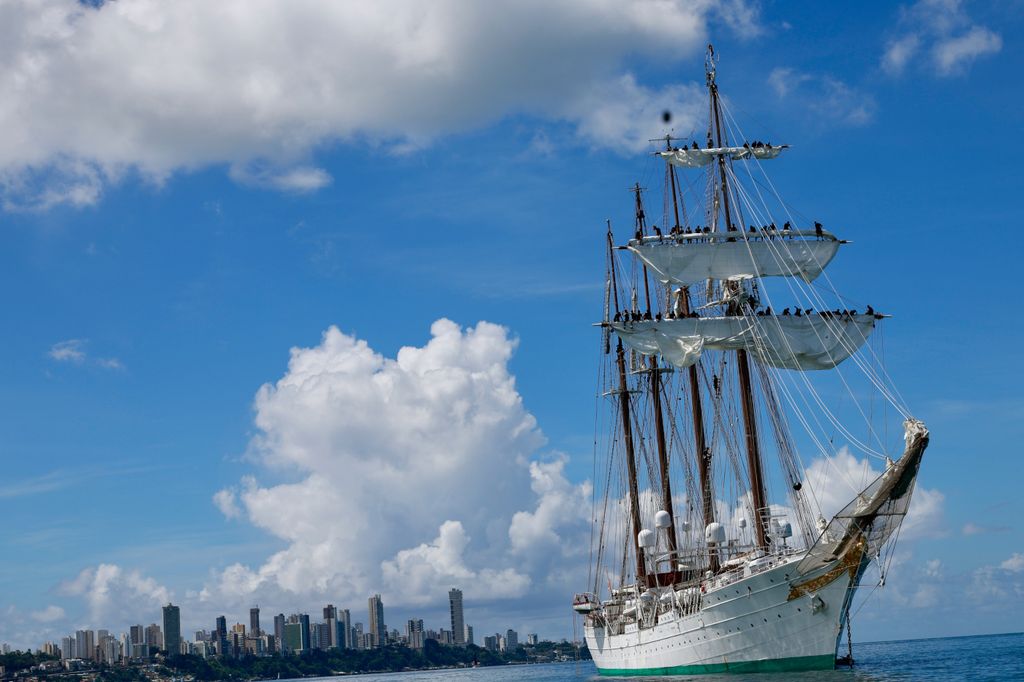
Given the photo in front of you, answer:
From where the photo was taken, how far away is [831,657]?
63.2 m

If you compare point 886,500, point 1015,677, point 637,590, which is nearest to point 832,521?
point 886,500

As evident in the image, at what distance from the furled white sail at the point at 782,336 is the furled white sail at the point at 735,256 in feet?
12.9

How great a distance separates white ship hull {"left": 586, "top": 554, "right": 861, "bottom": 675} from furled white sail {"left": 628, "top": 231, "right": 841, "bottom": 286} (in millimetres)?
22953

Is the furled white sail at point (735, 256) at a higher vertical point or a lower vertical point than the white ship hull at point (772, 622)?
higher

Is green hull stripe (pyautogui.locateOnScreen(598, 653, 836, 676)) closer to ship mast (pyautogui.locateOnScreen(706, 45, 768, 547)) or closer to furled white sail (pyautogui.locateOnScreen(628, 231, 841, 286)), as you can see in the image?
ship mast (pyautogui.locateOnScreen(706, 45, 768, 547))

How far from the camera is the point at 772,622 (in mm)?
63344

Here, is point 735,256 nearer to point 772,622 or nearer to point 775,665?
point 772,622

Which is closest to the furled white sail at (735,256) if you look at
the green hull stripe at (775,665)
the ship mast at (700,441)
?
the ship mast at (700,441)

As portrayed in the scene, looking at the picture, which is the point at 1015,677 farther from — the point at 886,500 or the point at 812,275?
the point at 812,275

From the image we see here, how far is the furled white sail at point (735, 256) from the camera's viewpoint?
78750 mm

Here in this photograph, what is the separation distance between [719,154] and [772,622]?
33207 millimetres

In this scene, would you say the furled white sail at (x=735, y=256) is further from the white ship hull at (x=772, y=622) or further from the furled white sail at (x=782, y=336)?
the white ship hull at (x=772, y=622)

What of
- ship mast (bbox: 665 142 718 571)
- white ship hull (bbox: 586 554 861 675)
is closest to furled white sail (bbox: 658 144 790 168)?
ship mast (bbox: 665 142 718 571)

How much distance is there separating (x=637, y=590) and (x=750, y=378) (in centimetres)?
2047
